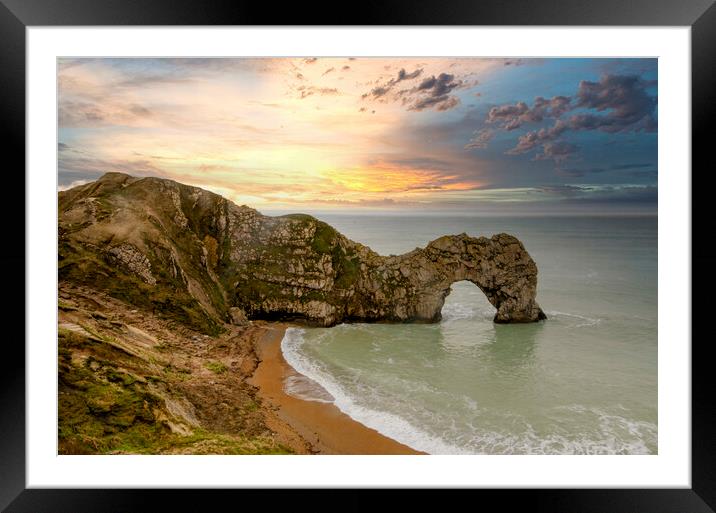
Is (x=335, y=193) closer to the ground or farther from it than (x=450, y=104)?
closer to the ground

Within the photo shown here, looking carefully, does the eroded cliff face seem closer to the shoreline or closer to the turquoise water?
the turquoise water

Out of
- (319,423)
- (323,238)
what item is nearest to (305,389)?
(319,423)

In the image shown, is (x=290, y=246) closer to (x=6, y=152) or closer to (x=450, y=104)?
(x=450, y=104)

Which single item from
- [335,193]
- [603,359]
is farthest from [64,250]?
[603,359]
